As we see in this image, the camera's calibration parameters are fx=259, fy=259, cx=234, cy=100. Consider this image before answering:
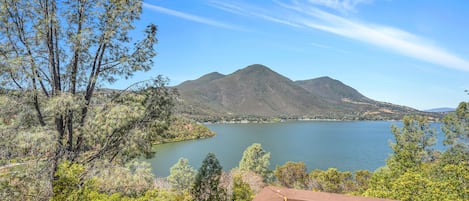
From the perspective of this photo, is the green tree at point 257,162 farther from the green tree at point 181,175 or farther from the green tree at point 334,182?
the green tree at point 181,175

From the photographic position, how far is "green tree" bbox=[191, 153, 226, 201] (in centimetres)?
935

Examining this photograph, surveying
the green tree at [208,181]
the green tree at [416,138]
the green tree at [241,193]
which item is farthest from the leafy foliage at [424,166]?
the green tree at [208,181]

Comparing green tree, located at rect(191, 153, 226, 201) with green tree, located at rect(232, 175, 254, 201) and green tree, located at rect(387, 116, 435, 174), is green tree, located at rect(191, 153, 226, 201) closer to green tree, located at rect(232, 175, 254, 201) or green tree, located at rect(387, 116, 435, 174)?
green tree, located at rect(232, 175, 254, 201)

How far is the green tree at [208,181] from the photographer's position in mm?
9352

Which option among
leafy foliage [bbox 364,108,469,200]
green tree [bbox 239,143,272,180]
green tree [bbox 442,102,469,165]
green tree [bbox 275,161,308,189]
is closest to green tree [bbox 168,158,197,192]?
green tree [bbox 239,143,272,180]

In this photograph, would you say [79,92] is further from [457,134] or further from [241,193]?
[457,134]

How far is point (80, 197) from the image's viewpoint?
4.70 metres

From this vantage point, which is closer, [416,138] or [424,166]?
[424,166]

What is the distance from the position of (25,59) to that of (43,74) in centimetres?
47

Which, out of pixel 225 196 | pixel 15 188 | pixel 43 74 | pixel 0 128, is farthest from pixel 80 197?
pixel 225 196

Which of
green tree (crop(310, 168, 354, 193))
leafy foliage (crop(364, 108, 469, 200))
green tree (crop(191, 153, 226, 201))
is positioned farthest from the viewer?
green tree (crop(310, 168, 354, 193))

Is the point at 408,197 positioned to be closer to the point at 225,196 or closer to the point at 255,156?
the point at 225,196

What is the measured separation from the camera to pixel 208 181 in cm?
943

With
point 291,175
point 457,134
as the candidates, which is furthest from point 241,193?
point 457,134
